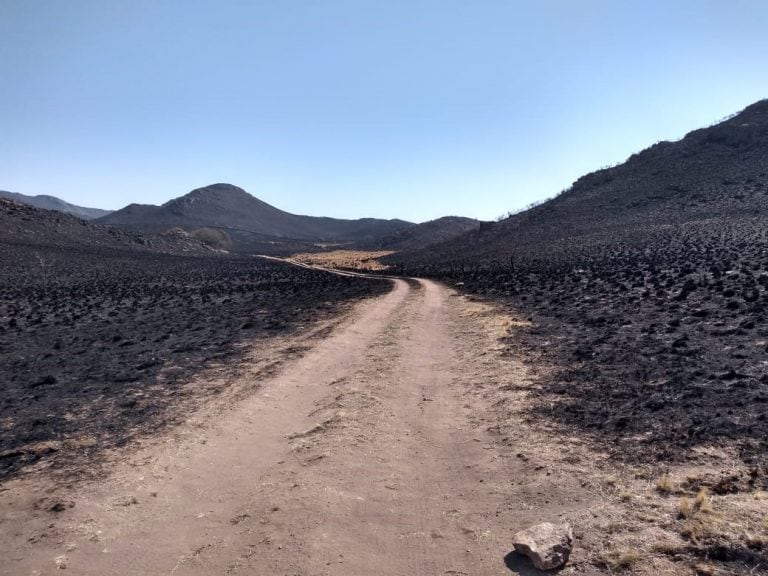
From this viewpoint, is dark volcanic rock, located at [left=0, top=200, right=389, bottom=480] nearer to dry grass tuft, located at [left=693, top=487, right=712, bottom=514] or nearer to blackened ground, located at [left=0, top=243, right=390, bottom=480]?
blackened ground, located at [left=0, top=243, right=390, bottom=480]

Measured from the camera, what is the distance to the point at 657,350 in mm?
10930

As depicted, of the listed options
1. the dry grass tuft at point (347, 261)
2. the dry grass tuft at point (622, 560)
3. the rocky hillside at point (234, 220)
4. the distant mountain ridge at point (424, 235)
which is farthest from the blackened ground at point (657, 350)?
the rocky hillside at point (234, 220)

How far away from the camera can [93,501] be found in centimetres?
595

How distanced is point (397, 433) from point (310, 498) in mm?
2222

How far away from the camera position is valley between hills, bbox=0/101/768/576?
4871mm

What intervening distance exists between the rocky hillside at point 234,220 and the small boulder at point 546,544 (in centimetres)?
12803

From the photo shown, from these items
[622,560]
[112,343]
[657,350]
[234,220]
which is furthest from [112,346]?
[234,220]

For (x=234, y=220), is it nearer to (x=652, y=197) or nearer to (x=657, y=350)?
(x=652, y=197)

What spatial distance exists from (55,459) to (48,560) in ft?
8.76

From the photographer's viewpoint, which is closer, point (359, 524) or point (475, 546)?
point (475, 546)

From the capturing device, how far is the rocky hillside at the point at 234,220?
145250 millimetres

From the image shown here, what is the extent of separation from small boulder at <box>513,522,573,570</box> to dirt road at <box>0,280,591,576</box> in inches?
6.9

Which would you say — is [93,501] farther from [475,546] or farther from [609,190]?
[609,190]

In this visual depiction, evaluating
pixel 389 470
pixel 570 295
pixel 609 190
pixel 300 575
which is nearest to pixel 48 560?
pixel 300 575
